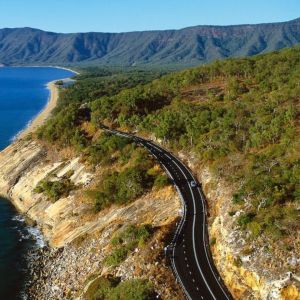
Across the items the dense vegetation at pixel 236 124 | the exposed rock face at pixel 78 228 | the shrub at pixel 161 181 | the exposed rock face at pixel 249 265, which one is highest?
the dense vegetation at pixel 236 124

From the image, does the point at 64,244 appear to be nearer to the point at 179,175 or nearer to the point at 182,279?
the point at 179,175

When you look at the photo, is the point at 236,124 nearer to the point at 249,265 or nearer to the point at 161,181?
the point at 161,181

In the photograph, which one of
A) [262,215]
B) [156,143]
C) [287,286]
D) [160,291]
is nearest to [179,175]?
A: [156,143]

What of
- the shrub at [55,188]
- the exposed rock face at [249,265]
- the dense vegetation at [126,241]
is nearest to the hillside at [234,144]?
the exposed rock face at [249,265]

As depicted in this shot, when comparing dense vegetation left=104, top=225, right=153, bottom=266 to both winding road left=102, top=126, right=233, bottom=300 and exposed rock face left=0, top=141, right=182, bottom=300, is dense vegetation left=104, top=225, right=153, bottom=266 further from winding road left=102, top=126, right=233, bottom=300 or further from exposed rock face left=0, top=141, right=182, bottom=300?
winding road left=102, top=126, right=233, bottom=300

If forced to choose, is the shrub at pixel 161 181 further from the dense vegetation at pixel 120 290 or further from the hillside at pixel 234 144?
the dense vegetation at pixel 120 290

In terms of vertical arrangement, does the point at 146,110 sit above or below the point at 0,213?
above
